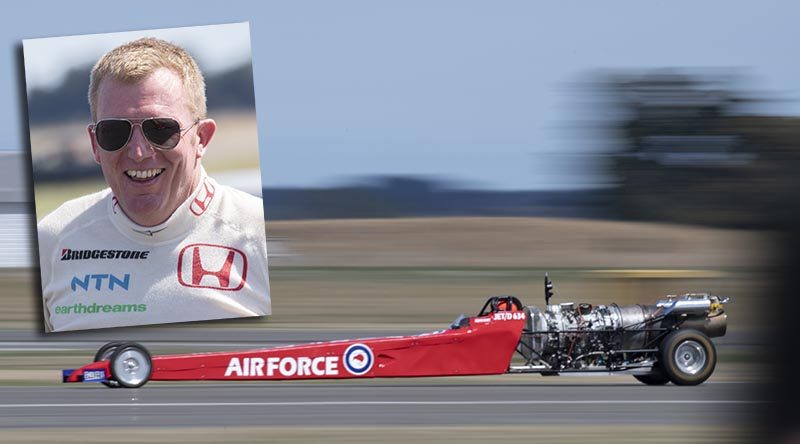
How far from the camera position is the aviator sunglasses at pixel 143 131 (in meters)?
16.3

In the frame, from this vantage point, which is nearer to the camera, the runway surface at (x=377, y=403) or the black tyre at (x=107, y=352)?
the runway surface at (x=377, y=403)

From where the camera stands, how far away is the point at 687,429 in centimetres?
978

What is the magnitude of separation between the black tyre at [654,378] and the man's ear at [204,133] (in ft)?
22.5

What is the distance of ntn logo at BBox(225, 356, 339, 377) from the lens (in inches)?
475

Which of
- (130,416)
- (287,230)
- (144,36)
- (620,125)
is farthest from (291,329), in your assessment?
(620,125)

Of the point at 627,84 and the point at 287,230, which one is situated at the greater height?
the point at 627,84

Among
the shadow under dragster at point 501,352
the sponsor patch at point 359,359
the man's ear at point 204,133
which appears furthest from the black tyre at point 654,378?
the man's ear at point 204,133

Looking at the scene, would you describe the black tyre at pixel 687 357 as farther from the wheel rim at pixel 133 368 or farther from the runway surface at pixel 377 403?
the wheel rim at pixel 133 368

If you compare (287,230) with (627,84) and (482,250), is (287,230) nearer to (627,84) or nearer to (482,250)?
(482,250)

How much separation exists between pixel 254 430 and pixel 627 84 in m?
46.1

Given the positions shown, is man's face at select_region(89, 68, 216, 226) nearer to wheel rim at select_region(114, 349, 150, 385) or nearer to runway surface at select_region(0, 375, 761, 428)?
runway surface at select_region(0, 375, 761, 428)

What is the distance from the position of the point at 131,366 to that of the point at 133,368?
0.03 metres

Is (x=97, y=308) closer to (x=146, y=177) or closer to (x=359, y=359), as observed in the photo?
(x=146, y=177)

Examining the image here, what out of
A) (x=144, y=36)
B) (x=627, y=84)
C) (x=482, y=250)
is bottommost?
(x=482, y=250)
